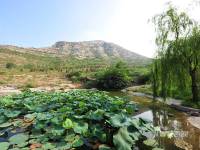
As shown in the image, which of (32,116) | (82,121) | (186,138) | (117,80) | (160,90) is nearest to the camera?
(82,121)

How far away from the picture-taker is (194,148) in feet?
31.4

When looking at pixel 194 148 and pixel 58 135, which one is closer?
pixel 58 135

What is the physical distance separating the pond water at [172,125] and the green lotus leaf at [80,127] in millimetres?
2911

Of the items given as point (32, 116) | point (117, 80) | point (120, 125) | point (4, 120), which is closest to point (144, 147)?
point (120, 125)

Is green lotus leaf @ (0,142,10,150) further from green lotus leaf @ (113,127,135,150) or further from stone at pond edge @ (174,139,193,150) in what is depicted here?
stone at pond edge @ (174,139,193,150)

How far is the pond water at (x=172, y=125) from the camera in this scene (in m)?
10.0

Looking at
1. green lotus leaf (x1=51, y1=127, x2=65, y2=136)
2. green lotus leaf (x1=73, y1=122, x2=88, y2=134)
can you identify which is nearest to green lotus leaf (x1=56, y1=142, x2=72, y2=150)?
green lotus leaf (x1=51, y1=127, x2=65, y2=136)

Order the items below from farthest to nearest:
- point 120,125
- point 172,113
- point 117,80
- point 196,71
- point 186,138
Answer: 1. point 117,80
2. point 196,71
3. point 172,113
4. point 186,138
5. point 120,125

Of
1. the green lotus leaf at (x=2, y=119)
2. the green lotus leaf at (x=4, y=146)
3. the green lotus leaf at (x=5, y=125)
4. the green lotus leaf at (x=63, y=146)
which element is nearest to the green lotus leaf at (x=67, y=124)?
the green lotus leaf at (x=63, y=146)

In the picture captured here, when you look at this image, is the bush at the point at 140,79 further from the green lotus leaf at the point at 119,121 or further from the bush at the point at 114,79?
the green lotus leaf at the point at 119,121

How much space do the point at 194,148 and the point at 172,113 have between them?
7.27 m

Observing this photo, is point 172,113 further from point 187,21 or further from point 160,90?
point 187,21

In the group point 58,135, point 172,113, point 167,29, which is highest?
point 167,29

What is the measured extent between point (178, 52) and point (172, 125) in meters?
6.53
